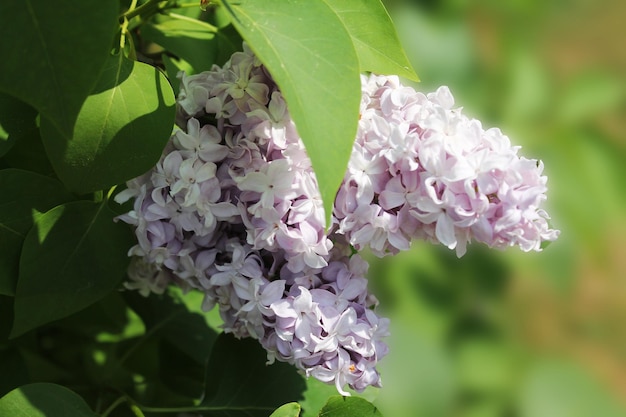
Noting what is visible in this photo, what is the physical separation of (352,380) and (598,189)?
53cm

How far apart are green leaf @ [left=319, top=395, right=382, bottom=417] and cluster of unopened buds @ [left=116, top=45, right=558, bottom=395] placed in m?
0.03

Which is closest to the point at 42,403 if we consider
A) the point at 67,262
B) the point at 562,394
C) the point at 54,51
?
the point at 67,262

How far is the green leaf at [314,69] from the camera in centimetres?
28

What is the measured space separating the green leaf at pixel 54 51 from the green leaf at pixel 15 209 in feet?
0.34

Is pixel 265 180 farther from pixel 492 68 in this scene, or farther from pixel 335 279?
pixel 492 68

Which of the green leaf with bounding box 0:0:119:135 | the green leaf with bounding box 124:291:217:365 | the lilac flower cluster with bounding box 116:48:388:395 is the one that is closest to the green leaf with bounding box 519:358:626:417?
the green leaf with bounding box 124:291:217:365

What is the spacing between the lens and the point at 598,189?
789mm

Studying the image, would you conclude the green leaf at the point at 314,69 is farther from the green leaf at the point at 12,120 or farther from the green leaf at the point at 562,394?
the green leaf at the point at 562,394

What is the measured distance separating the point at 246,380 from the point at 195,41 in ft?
0.57

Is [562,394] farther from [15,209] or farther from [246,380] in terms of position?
[15,209]

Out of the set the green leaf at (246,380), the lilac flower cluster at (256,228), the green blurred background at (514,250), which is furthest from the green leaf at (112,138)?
the green blurred background at (514,250)

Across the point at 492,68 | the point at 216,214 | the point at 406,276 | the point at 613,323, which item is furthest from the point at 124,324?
the point at 613,323

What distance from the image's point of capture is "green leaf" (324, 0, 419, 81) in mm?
355

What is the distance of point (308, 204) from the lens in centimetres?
32
